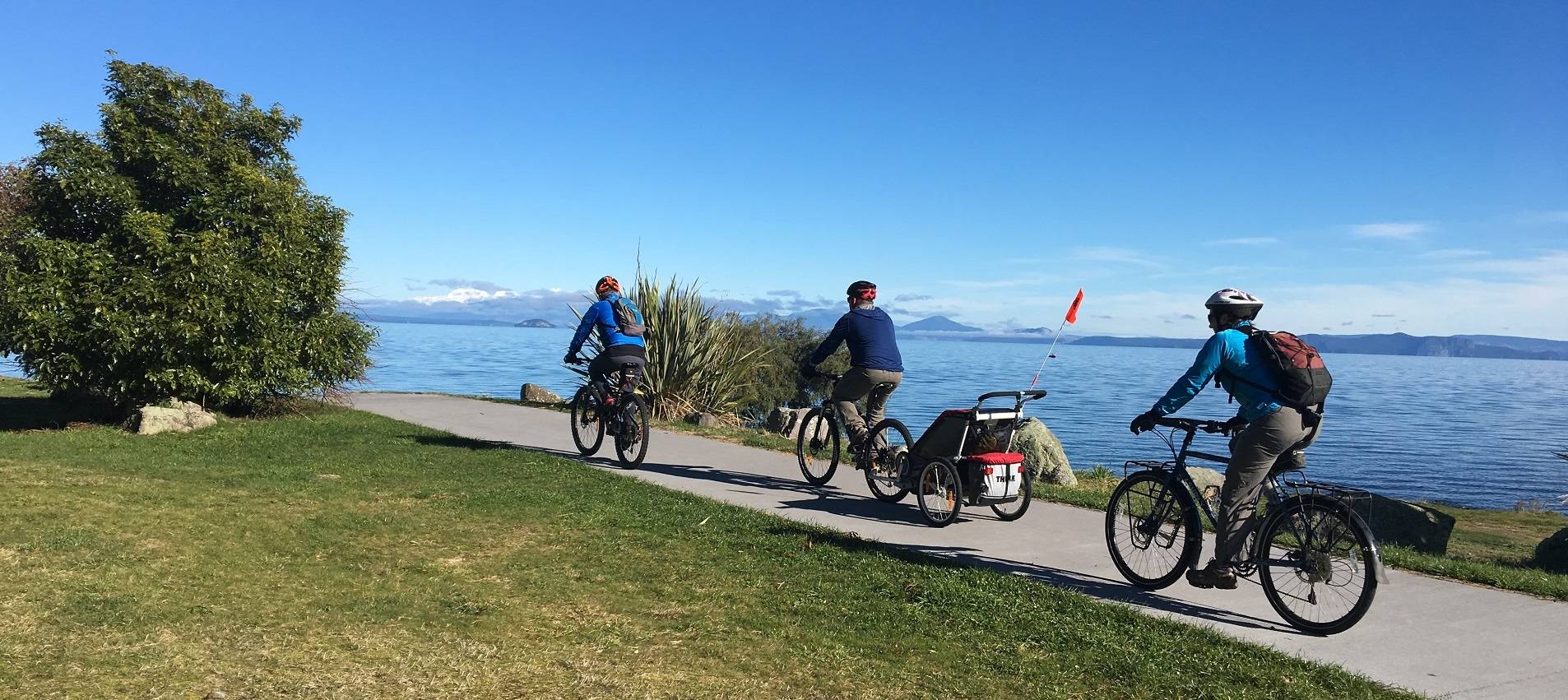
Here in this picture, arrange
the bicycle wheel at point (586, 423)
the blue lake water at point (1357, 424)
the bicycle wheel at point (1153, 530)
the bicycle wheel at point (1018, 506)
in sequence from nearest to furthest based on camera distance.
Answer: the bicycle wheel at point (1153, 530)
the bicycle wheel at point (1018, 506)
the bicycle wheel at point (586, 423)
the blue lake water at point (1357, 424)

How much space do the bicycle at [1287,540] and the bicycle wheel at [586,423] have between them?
7169mm

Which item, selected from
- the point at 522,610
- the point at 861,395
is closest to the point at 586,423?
the point at 861,395

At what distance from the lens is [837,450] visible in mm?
9984

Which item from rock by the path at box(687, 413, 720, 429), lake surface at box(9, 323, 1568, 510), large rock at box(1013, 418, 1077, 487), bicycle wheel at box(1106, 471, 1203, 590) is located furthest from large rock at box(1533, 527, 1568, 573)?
lake surface at box(9, 323, 1568, 510)

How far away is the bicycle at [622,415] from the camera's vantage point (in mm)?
11172

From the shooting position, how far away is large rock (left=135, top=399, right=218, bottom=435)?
13.3m

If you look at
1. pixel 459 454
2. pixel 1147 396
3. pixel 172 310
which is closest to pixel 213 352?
pixel 172 310

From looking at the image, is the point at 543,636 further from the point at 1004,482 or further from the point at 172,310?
the point at 172,310

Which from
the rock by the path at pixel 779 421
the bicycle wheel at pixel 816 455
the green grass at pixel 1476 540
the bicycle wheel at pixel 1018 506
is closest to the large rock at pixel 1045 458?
the green grass at pixel 1476 540

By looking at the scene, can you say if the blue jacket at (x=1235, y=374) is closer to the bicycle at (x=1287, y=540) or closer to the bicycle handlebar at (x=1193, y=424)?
the bicycle handlebar at (x=1193, y=424)

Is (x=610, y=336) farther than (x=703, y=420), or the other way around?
(x=703, y=420)

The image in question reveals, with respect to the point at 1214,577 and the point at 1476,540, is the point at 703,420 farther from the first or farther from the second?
the point at 1476,540

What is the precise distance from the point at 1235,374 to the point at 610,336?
7.39 m

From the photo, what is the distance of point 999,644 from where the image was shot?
4938mm
